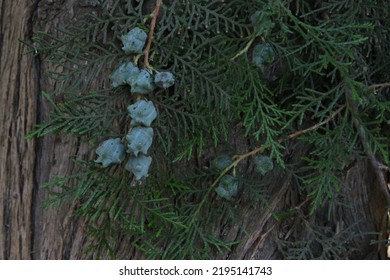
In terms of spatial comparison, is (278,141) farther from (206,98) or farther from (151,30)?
(151,30)

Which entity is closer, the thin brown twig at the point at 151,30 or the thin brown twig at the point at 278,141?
the thin brown twig at the point at 151,30

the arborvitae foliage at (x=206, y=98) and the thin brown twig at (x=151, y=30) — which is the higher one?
the thin brown twig at (x=151, y=30)

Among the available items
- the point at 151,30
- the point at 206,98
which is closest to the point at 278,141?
the point at 206,98

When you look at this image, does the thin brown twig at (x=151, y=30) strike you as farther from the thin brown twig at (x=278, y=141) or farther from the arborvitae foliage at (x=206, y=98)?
the thin brown twig at (x=278, y=141)

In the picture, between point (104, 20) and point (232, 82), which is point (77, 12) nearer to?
point (104, 20)

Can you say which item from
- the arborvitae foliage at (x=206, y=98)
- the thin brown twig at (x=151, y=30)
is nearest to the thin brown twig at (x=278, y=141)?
the arborvitae foliage at (x=206, y=98)

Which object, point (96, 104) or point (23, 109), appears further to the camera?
point (23, 109)
